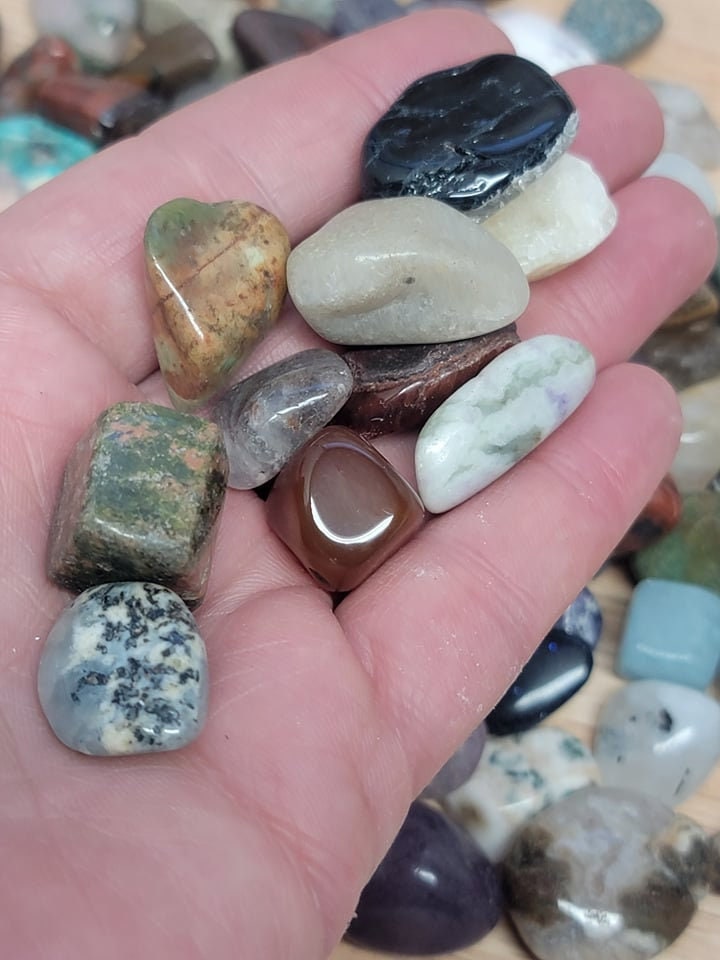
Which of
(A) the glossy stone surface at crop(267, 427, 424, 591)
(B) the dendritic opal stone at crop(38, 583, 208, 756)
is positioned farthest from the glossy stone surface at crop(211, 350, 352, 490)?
(B) the dendritic opal stone at crop(38, 583, 208, 756)

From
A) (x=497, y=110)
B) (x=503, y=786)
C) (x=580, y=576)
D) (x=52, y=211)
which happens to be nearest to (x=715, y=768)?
(x=503, y=786)

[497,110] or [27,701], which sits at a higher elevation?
[497,110]

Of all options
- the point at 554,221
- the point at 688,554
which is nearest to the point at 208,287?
the point at 554,221

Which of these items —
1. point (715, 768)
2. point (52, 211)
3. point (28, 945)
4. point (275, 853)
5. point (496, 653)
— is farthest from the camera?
point (715, 768)

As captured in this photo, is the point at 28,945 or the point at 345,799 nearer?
the point at 28,945

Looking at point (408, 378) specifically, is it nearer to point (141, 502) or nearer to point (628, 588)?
point (141, 502)

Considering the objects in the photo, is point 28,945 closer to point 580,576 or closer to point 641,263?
point 580,576
